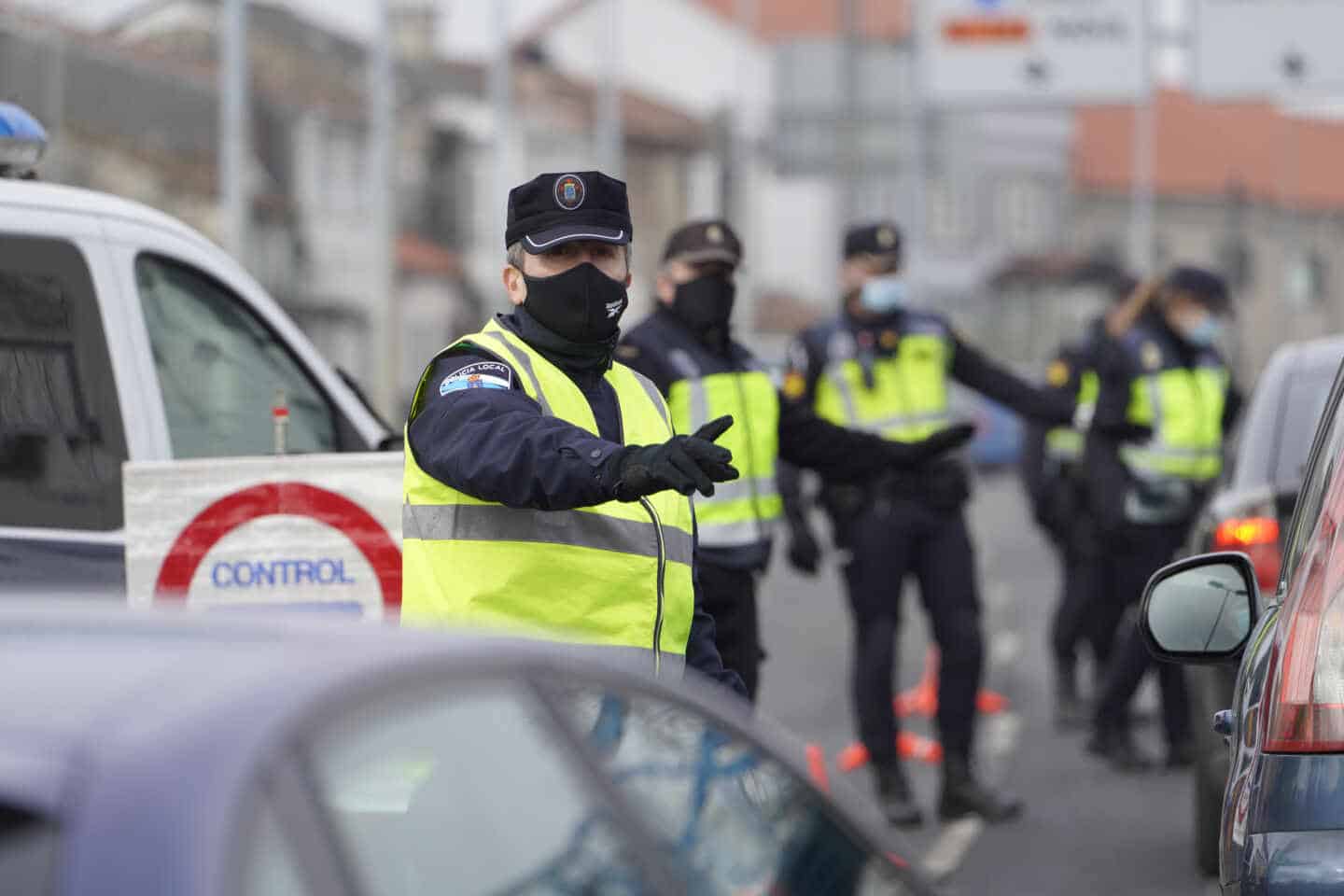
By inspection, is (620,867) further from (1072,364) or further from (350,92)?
(350,92)

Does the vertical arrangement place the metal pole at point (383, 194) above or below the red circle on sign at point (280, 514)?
above

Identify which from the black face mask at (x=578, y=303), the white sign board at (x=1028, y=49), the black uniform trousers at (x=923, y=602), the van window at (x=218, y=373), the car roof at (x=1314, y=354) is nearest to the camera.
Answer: the black face mask at (x=578, y=303)

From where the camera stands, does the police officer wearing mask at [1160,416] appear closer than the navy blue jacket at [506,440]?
No

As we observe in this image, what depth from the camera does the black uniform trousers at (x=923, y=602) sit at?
9008mm


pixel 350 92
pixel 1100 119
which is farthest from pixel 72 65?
pixel 1100 119

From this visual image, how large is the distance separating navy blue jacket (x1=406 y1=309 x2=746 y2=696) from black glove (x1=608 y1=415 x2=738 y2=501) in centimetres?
3

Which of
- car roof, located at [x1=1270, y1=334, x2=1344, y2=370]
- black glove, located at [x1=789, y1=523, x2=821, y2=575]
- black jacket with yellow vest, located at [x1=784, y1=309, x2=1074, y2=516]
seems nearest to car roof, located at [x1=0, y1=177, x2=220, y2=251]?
black glove, located at [x1=789, y1=523, x2=821, y2=575]

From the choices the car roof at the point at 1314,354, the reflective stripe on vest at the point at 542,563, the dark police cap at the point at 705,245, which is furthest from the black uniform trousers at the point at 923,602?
the reflective stripe on vest at the point at 542,563

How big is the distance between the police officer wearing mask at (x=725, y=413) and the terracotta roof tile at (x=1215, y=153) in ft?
298

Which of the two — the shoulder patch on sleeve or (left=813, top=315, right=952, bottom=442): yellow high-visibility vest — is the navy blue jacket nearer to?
the shoulder patch on sleeve

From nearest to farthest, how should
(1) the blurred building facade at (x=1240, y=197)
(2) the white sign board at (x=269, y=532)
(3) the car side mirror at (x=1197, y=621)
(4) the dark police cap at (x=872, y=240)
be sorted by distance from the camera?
(3) the car side mirror at (x=1197, y=621), (2) the white sign board at (x=269, y=532), (4) the dark police cap at (x=872, y=240), (1) the blurred building facade at (x=1240, y=197)

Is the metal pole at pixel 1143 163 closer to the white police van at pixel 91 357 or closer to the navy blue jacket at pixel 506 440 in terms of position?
the white police van at pixel 91 357

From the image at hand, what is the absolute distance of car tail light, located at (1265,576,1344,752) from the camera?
3688 millimetres

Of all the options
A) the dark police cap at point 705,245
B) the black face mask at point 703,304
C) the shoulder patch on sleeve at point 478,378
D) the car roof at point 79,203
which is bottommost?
the shoulder patch on sleeve at point 478,378
